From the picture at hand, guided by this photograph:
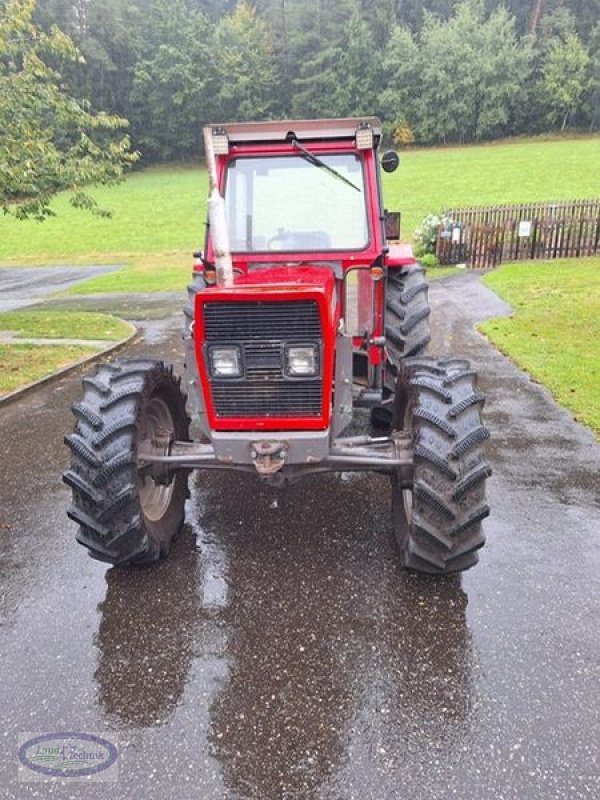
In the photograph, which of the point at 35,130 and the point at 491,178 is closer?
the point at 35,130

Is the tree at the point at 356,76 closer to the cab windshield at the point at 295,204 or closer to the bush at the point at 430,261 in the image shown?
the bush at the point at 430,261

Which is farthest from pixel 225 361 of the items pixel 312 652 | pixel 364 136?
pixel 364 136

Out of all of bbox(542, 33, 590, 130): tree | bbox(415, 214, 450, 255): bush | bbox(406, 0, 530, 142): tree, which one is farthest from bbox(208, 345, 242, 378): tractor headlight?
bbox(542, 33, 590, 130): tree

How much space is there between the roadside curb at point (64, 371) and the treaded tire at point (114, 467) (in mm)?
3907

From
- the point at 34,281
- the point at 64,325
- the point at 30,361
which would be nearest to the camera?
the point at 30,361

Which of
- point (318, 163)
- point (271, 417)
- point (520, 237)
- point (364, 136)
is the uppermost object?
point (364, 136)

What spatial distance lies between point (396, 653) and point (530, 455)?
273 centimetres

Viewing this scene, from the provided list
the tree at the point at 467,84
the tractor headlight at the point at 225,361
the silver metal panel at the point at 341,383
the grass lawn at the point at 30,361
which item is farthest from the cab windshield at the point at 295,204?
the tree at the point at 467,84

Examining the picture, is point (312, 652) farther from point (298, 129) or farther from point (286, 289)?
point (298, 129)

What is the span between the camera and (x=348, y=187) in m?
4.56

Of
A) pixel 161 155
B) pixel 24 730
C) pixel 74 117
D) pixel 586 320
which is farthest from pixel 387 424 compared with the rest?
pixel 161 155

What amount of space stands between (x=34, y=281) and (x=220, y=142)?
53.8 feet

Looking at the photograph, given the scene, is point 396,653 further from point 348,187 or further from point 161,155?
point 161,155

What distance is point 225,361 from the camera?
320cm
